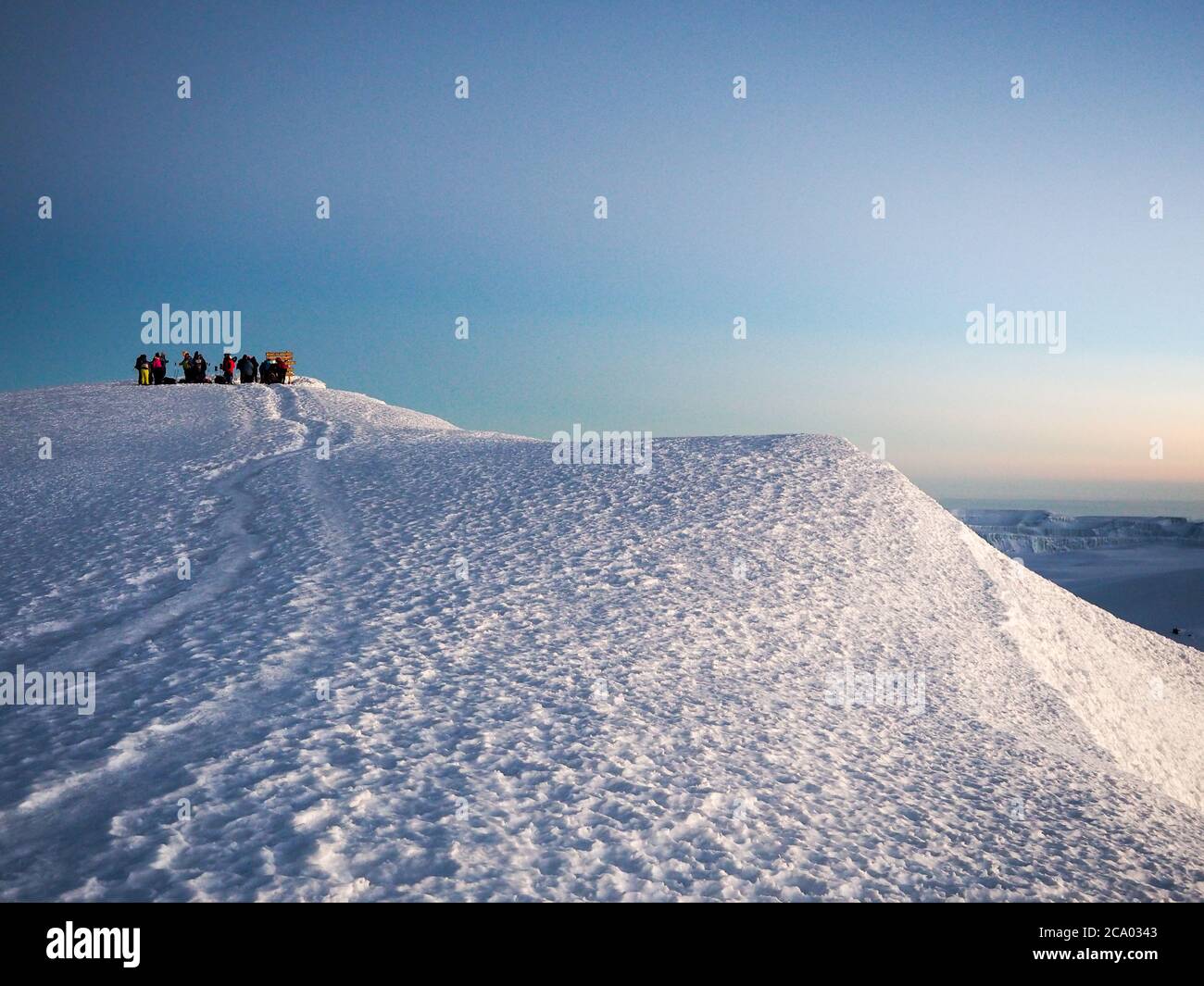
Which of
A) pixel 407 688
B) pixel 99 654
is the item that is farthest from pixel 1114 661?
pixel 99 654

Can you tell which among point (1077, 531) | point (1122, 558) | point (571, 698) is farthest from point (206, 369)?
point (1077, 531)

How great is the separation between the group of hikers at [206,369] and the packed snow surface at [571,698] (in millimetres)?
22960

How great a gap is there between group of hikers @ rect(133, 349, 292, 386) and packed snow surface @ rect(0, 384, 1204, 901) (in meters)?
23.0

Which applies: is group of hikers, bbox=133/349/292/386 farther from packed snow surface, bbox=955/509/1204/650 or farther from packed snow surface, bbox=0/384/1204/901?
packed snow surface, bbox=955/509/1204/650

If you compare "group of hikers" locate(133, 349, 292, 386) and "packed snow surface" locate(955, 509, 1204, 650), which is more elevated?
"group of hikers" locate(133, 349, 292, 386)

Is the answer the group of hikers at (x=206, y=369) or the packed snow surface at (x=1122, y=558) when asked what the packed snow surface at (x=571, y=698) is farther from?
the packed snow surface at (x=1122, y=558)

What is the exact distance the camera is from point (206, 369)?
4097 centimetres

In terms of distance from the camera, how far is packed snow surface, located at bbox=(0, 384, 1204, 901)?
232 inches

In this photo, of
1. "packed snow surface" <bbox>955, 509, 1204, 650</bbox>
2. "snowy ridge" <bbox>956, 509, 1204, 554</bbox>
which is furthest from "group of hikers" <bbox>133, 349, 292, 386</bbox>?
"snowy ridge" <bbox>956, 509, 1204, 554</bbox>

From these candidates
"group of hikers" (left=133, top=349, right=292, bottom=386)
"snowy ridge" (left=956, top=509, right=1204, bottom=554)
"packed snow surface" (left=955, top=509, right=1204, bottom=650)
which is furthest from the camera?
"snowy ridge" (left=956, top=509, right=1204, bottom=554)

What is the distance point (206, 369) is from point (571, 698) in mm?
40245
